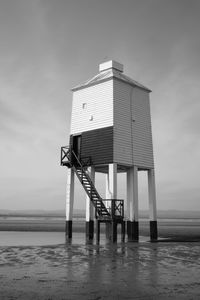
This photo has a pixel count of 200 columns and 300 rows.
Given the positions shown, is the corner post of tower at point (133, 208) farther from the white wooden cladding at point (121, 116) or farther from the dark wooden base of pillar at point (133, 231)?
the white wooden cladding at point (121, 116)

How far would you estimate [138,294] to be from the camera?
8.42 meters

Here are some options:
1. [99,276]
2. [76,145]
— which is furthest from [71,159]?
[99,276]

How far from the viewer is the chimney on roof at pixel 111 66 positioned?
2878cm

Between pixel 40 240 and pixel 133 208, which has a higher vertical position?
pixel 133 208

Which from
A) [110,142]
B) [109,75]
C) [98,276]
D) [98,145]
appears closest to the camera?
[98,276]

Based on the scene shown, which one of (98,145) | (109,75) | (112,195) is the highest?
(109,75)

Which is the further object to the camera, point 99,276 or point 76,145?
point 76,145

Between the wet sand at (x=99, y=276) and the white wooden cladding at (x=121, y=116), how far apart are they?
36.4ft

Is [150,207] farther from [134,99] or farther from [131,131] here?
[134,99]

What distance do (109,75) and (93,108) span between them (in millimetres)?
2810

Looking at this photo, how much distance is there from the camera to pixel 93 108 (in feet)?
87.3

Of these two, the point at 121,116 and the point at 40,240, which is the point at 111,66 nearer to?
the point at 121,116

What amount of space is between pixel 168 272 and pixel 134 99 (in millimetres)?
17674

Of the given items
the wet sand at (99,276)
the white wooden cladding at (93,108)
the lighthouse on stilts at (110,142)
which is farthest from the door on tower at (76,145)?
the wet sand at (99,276)
